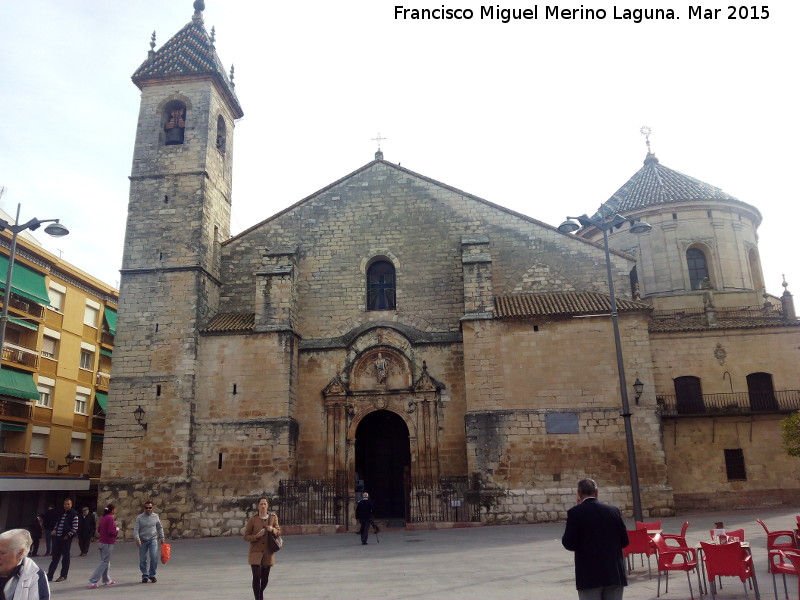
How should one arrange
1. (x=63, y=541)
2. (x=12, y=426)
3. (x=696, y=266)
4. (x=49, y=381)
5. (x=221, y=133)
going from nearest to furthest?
(x=63, y=541)
(x=12, y=426)
(x=221, y=133)
(x=696, y=266)
(x=49, y=381)

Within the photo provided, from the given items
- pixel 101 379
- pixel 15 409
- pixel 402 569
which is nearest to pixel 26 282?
pixel 15 409

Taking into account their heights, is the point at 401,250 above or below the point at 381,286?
above

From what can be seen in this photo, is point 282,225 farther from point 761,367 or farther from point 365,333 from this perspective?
point 761,367

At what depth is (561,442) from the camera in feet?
62.5

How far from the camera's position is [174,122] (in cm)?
2355

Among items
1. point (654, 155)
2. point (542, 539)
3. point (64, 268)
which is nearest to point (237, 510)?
point (542, 539)

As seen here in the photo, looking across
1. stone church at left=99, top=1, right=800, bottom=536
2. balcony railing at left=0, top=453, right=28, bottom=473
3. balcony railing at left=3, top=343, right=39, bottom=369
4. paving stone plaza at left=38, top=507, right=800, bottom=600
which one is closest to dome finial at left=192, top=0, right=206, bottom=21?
stone church at left=99, top=1, right=800, bottom=536

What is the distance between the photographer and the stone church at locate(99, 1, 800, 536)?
62.6 feet

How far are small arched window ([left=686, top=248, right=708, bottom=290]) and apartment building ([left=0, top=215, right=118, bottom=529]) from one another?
970 inches

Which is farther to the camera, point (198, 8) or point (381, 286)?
point (198, 8)

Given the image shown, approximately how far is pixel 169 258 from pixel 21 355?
345 inches

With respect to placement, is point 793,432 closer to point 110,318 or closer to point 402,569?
point 402,569

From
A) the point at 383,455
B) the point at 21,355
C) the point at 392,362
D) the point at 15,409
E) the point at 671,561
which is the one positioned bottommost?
the point at 671,561

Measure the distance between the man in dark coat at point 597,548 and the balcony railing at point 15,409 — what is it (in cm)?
2474
